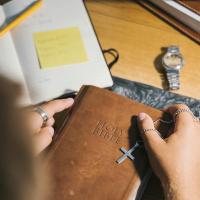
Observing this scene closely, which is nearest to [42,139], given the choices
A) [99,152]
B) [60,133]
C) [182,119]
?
[60,133]

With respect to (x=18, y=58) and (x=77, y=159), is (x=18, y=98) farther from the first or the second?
(x=77, y=159)

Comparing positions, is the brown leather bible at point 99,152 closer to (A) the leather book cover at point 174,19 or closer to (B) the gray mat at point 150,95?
(B) the gray mat at point 150,95

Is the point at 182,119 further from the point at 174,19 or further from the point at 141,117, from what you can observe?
the point at 174,19

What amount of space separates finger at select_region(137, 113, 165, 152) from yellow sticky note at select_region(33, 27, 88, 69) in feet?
1.20

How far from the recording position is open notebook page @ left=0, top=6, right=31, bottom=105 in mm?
724

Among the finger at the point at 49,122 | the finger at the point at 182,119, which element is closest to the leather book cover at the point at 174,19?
the finger at the point at 182,119

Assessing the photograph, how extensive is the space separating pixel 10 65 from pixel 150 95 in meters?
0.55

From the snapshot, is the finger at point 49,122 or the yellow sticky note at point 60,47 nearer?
the finger at point 49,122

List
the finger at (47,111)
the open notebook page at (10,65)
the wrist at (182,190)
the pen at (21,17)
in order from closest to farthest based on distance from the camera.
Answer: the wrist at (182,190) < the finger at (47,111) < the open notebook page at (10,65) < the pen at (21,17)

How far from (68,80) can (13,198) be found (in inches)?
20.0

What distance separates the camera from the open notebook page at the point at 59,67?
0.74 meters

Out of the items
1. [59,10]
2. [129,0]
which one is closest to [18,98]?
[59,10]

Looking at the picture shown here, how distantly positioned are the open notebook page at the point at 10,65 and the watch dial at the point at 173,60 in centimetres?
56

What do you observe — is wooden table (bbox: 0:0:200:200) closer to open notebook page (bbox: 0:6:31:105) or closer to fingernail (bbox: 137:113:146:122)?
open notebook page (bbox: 0:6:31:105)
